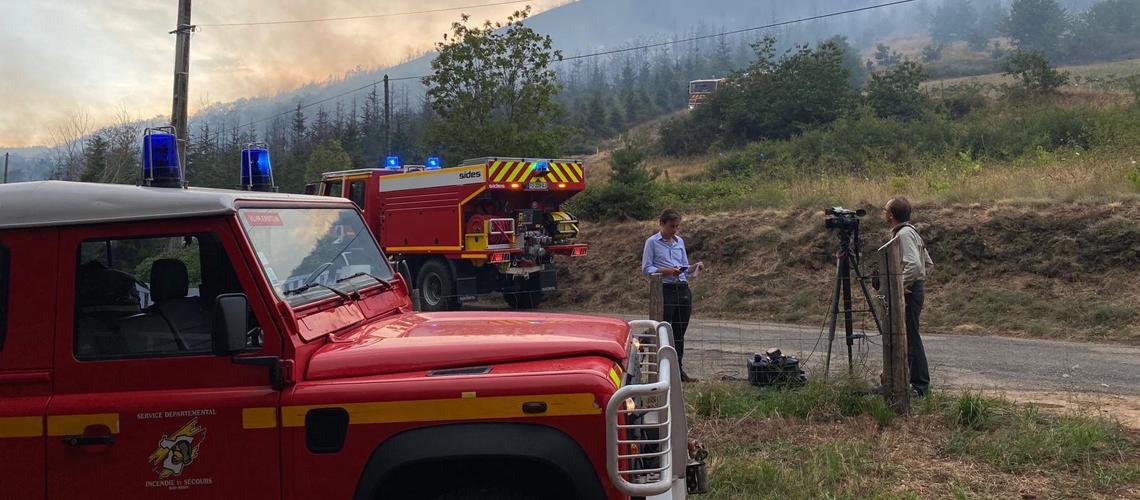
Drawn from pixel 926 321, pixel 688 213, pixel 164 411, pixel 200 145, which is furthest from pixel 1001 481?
pixel 200 145

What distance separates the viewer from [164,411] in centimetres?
302

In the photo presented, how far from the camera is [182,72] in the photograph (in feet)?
53.8

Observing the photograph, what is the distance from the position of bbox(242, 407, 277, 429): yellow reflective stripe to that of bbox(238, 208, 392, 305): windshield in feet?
1.57

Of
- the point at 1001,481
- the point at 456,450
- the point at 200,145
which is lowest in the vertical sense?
the point at 1001,481

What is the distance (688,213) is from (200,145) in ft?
119

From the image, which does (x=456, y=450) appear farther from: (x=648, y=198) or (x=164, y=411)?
(x=648, y=198)

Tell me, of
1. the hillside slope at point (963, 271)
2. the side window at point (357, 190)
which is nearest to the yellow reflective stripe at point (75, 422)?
the hillside slope at point (963, 271)

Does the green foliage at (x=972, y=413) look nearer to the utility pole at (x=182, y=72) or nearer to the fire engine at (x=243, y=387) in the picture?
the fire engine at (x=243, y=387)

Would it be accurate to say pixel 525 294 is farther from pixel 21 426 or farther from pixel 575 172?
pixel 21 426

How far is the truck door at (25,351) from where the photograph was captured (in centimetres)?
304

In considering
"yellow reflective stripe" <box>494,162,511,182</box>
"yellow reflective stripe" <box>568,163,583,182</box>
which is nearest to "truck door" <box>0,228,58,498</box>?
"yellow reflective stripe" <box>494,162,511,182</box>

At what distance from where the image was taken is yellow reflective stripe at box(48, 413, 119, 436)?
3035 mm

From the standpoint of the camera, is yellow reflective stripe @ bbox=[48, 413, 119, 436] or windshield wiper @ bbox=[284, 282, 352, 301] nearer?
yellow reflective stripe @ bbox=[48, 413, 119, 436]

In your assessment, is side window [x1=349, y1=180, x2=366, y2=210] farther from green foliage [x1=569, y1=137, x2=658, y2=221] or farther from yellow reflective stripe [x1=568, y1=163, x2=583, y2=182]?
green foliage [x1=569, y1=137, x2=658, y2=221]
